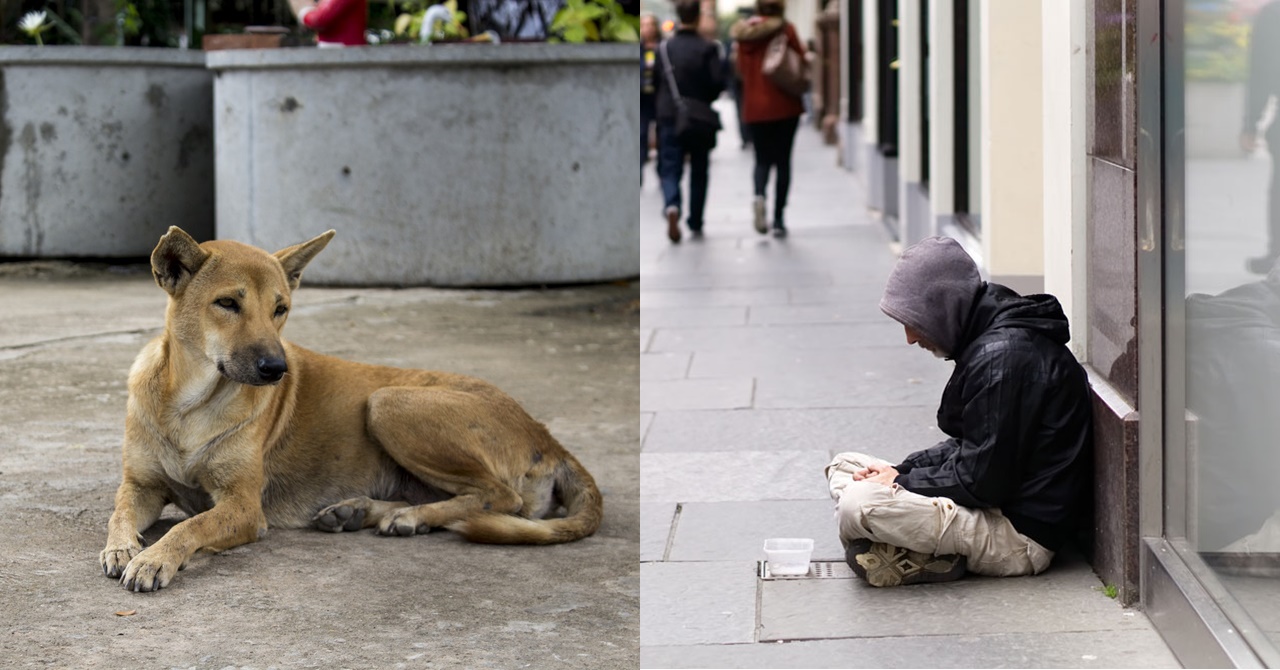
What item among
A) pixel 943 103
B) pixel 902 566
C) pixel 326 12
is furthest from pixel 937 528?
pixel 326 12

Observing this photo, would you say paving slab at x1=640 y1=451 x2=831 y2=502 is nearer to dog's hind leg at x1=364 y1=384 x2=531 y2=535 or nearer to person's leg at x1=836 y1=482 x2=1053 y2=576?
dog's hind leg at x1=364 y1=384 x2=531 y2=535

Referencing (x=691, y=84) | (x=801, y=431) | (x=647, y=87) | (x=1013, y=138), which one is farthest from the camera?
(x=647, y=87)

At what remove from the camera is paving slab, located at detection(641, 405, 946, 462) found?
661 cm

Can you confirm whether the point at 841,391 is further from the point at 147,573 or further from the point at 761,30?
the point at 761,30

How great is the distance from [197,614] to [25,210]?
8634 mm

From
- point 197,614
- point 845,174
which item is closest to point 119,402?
point 197,614

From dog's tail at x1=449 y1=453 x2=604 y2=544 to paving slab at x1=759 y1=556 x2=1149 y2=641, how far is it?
831mm

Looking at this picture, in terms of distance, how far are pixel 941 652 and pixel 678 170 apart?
10735mm

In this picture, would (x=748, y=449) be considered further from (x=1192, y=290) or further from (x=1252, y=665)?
(x=1252, y=665)

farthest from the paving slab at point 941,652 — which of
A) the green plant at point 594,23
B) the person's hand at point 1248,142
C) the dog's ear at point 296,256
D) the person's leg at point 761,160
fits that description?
the person's leg at point 761,160

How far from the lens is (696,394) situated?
25.9 feet

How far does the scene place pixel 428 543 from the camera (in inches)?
209

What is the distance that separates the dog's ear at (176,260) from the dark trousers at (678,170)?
931cm

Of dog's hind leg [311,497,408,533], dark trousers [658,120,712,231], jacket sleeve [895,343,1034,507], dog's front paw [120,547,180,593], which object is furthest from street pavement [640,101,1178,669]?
dark trousers [658,120,712,231]
